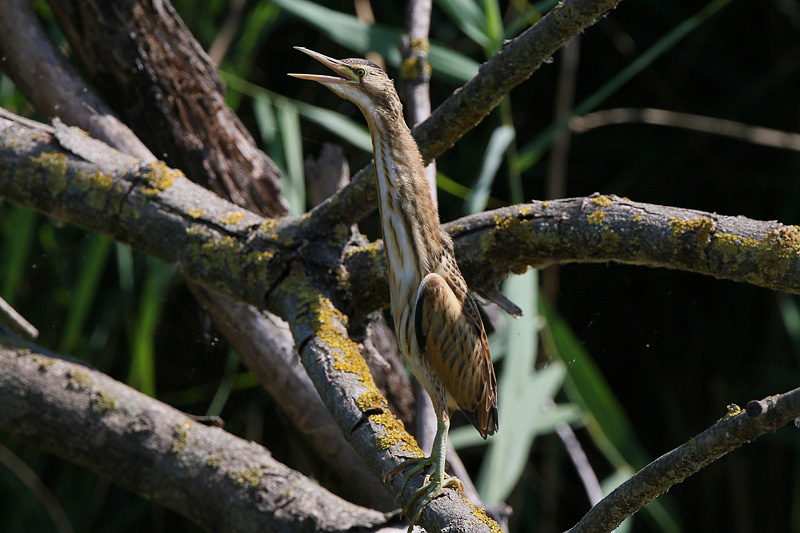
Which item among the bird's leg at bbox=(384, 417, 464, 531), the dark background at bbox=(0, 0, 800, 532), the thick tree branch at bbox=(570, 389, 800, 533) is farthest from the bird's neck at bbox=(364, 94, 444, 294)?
the dark background at bbox=(0, 0, 800, 532)

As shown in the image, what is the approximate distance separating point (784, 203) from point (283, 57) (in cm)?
186

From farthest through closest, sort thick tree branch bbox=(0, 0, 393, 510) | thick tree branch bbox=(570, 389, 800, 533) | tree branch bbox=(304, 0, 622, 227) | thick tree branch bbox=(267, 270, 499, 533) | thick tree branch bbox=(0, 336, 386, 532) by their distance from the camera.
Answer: thick tree branch bbox=(0, 0, 393, 510) → thick tree branch bbox=(0, 336, 386, 532) → tree branch bbox=(304, 0, 622, 227) → thick tree branch bbox=(267, 270, 499, 533) → thick tree branch bbox=(570, 389, 800, 533)

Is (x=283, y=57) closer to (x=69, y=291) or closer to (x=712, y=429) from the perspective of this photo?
(x=69, y=291)

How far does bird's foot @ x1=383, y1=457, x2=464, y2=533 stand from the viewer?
3.86 feet

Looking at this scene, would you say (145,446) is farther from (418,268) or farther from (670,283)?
(670,283)

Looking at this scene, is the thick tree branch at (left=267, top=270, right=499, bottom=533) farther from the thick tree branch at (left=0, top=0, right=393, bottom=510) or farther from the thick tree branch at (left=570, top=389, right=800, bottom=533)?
the thick tree branch at (left=0, top=0, right=393, bottom=510)

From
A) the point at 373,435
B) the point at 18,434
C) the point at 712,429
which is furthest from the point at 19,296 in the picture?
the point at 712,429

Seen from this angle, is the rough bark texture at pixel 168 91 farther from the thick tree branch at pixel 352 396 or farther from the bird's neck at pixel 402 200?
the bird's neck at pixel 402 200

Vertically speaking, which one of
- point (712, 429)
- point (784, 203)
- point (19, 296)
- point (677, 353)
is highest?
point (784, 203)

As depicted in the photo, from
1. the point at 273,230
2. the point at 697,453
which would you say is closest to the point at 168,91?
the point at 273,230

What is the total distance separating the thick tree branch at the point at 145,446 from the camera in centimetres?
169

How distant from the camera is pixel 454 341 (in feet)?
4.81

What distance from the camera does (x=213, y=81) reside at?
203cm

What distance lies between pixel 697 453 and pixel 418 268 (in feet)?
2.12
